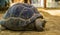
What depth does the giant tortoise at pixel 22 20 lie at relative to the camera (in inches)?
72.6

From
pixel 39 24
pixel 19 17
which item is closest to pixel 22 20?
pixel 19 17

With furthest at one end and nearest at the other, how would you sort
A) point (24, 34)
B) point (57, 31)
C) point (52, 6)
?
point (52, 6), point (57, 31), point (24, 34)

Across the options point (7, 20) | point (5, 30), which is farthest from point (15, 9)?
point (5, 30)

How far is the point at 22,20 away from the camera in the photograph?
1.86 m

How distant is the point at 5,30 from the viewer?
1890 millimetres

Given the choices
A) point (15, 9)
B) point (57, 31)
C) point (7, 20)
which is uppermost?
point (15, 9)

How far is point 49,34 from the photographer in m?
1.75

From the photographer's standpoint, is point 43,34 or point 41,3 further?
point 41,3

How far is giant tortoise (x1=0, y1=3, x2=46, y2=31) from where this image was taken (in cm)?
184

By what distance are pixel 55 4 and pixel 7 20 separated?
2.51m

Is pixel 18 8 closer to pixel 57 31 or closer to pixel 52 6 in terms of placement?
pixel 57 31

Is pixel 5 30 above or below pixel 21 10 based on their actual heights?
below

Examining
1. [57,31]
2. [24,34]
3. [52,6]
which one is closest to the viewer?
[24,34]

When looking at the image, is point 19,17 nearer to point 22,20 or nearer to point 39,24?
point 22,20
